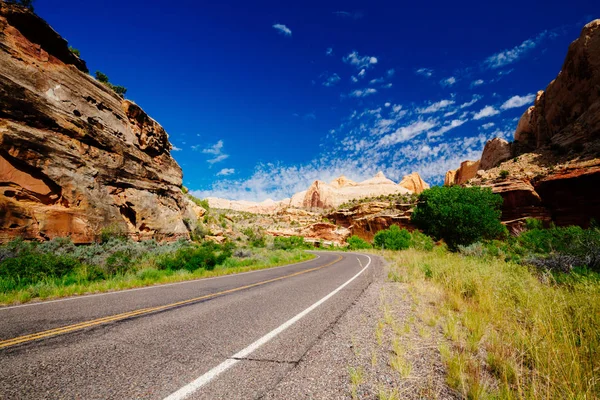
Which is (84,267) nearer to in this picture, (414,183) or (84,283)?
(84,283)

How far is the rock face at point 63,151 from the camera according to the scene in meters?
12.4

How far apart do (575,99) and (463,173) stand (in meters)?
54.6

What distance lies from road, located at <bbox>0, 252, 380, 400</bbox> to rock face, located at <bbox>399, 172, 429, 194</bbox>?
123886 millimetres

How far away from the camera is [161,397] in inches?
94.4

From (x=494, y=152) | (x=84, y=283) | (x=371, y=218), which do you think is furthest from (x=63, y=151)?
(x=494, y=152)

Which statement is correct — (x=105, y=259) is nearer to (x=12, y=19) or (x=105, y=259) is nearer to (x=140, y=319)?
(x=140, y=319)

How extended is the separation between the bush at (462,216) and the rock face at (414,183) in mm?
100412

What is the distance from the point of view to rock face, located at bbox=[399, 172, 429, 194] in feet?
390

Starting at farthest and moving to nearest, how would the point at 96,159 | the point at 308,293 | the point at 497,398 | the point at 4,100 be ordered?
the point at 96,159 → the point at 4,100 → the point at 308,293 → the point at 497,398

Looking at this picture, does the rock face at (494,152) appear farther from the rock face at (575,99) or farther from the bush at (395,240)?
the bush at (395,240)

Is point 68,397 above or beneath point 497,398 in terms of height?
above

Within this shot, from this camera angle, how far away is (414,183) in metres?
120

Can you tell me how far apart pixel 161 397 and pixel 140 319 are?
3056mm

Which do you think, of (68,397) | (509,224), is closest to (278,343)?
(68,397)
